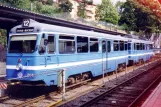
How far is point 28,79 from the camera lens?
11.4m

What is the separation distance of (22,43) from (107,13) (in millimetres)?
52993

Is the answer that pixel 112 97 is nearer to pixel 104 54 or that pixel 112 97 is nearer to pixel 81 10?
pixel 104 54

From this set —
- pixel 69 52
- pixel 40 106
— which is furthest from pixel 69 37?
pixel 40 106

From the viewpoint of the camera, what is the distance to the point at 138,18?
52.8 metres

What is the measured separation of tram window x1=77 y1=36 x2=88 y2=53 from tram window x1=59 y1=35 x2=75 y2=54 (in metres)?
0.64

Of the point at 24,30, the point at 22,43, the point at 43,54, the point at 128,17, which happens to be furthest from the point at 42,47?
the point at 128,17

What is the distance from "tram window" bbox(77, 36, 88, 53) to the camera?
14.4m

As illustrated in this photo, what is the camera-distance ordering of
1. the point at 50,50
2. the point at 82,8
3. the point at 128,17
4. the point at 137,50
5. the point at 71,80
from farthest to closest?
the point at 82,8 → the point at 128,17 → the point at 137,50 → the point at 71,80 → the point at 50,50

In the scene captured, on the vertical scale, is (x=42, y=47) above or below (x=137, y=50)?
above

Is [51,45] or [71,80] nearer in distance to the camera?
[51,45]

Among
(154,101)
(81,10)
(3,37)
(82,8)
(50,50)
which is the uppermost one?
(82,8)

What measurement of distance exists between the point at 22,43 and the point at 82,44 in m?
3.97

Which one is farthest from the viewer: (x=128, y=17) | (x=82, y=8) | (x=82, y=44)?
(x=82, y=8)

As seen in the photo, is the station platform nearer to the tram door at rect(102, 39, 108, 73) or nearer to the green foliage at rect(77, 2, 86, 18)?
the tram door at rect(102, 39, 108, 73)
